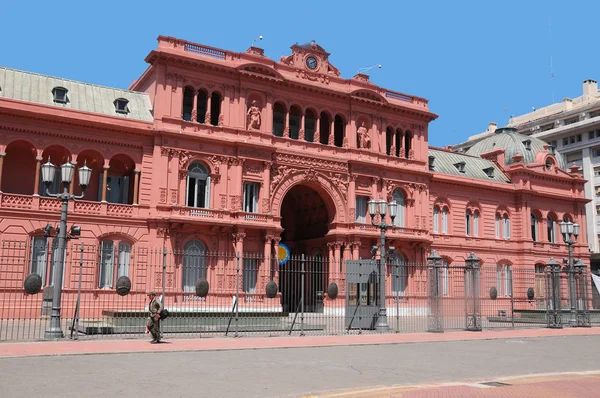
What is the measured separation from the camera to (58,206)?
108ft

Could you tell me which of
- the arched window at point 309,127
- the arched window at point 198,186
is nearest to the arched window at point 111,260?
the arched window at point 198,186

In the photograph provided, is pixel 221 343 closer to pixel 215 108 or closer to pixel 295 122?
pixel 215 108

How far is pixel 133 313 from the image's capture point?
2422cm

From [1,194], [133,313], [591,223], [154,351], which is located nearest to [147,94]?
[1,194]

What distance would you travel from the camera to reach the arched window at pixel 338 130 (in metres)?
42.9

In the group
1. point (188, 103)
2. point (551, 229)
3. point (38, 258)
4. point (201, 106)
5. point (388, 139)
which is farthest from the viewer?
point (551, 229)

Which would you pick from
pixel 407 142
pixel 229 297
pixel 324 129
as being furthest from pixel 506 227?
pixel 229 297

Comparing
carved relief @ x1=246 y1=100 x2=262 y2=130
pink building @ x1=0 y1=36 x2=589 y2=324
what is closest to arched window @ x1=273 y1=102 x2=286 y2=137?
pink building @ x1=0 y1=36 x2=589 y2=324

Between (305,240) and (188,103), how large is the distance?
1359 centimetres

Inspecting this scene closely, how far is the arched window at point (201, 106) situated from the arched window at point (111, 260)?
29.4ft

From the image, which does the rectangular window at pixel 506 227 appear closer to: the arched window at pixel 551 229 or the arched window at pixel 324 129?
the arched window at pixel 551 229

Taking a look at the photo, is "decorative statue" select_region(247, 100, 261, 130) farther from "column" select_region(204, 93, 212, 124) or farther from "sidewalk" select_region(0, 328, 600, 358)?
"sidewalk" select_region(0, 328, 600, 358)

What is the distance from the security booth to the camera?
25.9m

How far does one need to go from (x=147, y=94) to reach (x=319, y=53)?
11.9m
